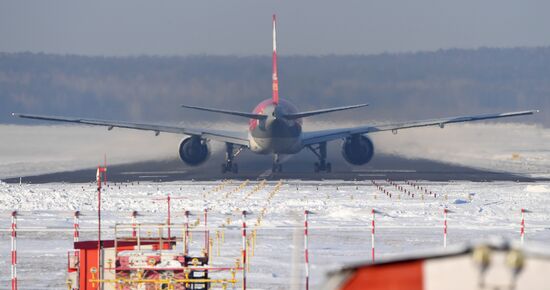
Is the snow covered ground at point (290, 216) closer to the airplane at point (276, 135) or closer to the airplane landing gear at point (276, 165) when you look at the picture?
the airplane at point (276, 135)

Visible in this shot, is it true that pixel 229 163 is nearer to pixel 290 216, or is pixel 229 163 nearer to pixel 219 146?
pixel 219 146

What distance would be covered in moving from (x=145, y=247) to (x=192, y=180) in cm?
4301

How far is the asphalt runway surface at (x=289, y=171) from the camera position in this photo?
68.8 metres

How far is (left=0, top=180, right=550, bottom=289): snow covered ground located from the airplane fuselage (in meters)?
7.06

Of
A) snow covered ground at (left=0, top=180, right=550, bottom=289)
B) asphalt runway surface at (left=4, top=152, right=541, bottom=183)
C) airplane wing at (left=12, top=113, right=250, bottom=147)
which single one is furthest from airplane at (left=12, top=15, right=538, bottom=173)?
snow covered ground at (left=0, top=180, right=550, bottom=289)

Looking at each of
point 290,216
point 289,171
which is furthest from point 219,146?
point 290,216

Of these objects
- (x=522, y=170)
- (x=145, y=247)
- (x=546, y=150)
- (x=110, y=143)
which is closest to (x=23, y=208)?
(x=145, y=247)

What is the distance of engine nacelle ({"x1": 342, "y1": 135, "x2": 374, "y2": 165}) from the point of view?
74.1 meters

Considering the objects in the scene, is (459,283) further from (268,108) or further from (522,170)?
(522,170)

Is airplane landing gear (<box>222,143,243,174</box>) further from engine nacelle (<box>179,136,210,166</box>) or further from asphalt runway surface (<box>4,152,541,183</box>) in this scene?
engine nacelle (<box>179,136,210,166</box>)

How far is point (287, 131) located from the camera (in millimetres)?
70688

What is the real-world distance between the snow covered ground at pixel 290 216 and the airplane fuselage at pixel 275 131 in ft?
23.2

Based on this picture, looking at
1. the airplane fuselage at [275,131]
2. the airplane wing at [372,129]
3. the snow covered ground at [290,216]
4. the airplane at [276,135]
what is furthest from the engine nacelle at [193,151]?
the snow covered ground at [290,216]

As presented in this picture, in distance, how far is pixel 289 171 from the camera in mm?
77562
